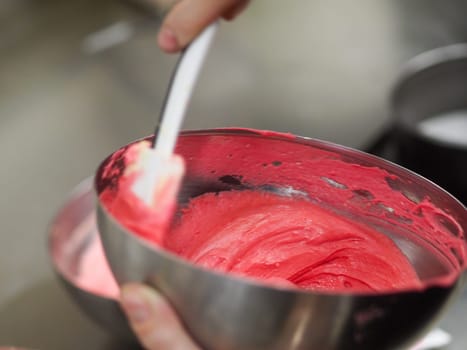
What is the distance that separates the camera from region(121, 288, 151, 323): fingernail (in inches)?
17.7

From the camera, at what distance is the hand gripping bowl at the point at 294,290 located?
407 millimetres

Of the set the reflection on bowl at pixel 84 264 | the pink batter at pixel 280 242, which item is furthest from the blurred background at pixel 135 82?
the pink batter at pixel 280 242

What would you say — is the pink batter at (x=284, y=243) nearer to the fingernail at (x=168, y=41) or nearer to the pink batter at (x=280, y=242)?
the pink batter at (x=280, y=242)

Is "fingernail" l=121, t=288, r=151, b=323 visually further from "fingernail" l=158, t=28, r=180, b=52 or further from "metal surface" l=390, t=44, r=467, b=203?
"metal surface" l=390, t=44, r=467, b=203

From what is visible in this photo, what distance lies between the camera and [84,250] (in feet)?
2.77

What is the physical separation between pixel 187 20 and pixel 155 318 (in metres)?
0.28

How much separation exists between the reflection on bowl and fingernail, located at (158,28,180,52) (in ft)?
0.84

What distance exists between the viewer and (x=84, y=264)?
0.83 metres

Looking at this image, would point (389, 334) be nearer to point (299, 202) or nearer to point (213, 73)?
point (299, 202)

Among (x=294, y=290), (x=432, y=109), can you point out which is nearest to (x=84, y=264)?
(x=294, y=290)

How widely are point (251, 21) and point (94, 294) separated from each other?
0.85 metres

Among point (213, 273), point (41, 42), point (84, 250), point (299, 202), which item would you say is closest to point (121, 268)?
point (213, 273)

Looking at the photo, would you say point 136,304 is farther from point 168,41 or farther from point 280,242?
point 168,41

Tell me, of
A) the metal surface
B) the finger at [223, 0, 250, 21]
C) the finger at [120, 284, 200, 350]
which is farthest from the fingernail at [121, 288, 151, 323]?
the metal surface
